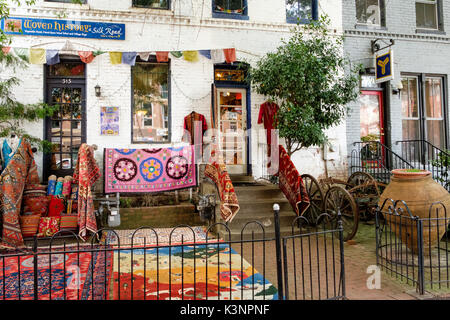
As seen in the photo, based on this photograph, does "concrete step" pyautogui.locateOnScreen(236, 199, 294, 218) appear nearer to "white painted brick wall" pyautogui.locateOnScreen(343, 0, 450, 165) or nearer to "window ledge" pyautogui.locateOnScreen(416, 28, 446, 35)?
"white painted brick wall" pyautogui.locateOnScreen(343, 0, 450, 165)

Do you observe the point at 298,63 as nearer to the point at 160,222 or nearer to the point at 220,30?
the point at 220,30

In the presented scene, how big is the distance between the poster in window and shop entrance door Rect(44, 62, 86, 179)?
49cm

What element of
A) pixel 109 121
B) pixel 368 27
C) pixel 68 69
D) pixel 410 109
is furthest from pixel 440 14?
pixel 68 69

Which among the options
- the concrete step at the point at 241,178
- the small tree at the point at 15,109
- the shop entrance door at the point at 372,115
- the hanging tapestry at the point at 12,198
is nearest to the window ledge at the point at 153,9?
the small tree at the point at 15,109

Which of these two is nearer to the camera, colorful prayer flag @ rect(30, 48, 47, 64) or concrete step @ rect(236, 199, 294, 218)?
concrete step @ rect(236, 199, 294, 218)

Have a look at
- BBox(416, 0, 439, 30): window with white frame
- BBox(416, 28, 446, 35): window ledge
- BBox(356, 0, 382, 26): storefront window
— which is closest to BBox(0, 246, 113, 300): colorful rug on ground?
BBox(356, 0, 382, 26): storefront window

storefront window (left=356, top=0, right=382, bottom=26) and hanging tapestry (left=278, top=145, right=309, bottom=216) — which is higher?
storefront window (left=356, top=0, right=382, bottom=26)

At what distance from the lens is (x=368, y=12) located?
10.2m

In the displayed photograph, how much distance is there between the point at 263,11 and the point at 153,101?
3973 millimetres

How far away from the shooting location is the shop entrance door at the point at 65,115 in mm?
8266

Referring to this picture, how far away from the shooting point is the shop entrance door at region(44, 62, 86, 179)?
8266 mm

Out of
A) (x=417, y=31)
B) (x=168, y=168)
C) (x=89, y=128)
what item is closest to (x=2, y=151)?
(x=89, y=128)

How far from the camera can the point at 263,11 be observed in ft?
30.9

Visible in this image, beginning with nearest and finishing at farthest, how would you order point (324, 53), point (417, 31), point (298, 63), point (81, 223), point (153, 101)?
point (81, 223) < point (298, 63) < point (324, 53) < point (153, 101) < point (417, 31)
